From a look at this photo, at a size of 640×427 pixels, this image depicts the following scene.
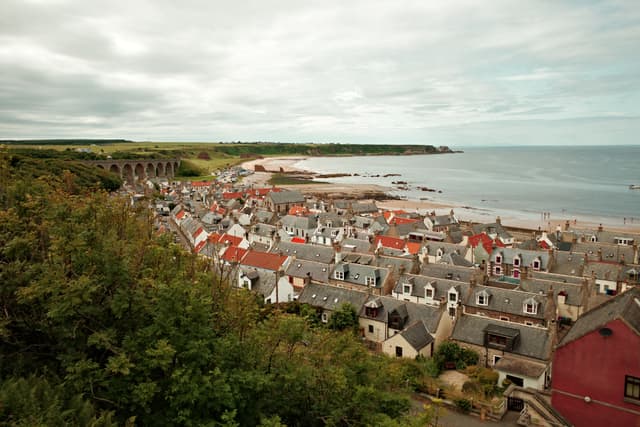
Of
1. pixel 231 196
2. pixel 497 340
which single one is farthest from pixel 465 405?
pixel 231 196

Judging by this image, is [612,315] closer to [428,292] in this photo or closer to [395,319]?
[395,319]

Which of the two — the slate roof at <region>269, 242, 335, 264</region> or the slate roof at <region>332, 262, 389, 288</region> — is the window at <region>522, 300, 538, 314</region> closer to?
the slate roof at <region>332, 262, 389, 288</region>

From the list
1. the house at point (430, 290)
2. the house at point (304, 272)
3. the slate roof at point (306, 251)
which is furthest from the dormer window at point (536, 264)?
the house at point (304, 272)

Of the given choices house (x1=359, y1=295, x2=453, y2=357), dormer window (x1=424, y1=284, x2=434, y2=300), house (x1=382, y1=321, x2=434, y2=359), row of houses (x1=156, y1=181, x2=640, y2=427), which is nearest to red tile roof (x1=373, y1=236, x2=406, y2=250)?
row of houses (x1=156, y1=181, x2=640, y2=427)

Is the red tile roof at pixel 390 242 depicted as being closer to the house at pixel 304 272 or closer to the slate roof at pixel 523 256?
the slate roof at pixel 523 256

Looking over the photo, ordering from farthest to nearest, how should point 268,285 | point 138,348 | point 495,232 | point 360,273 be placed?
1. point 495,232
2. point 360,273
3. point 268,285
4. point 138,348

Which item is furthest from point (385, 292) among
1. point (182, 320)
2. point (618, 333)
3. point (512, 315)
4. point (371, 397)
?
point (182, 320)
